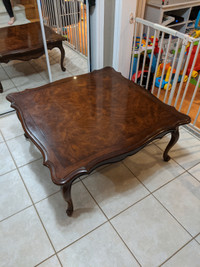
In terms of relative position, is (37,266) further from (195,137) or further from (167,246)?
(195,137)

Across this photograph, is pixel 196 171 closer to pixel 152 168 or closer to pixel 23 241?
pixel 152 168

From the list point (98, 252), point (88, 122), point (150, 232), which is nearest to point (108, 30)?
point (88, 122)

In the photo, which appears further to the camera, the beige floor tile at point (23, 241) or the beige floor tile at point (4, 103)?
the beige floor tile at point (4, 103)

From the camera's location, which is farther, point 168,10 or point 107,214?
point 168,10

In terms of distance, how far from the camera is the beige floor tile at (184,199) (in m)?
1.57

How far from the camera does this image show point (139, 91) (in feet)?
6.23

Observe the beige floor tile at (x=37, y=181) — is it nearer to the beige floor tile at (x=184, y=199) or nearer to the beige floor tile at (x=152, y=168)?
the beige floor tile at (x=152, y=168)

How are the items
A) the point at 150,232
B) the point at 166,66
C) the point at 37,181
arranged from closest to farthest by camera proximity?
1. the point at 150,232
2. the point at 37,181
3. the point at 166,66

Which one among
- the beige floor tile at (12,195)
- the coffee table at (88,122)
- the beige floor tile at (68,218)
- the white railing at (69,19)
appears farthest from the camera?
the white railing at (69,19)

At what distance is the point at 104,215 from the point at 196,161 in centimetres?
103

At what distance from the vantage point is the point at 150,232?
1.50m

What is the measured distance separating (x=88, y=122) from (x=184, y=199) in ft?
3.26

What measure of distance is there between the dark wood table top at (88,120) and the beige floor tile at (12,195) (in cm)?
55

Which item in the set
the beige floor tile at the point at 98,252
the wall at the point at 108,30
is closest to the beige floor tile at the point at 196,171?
the beige floor tile at the point at 98,252
